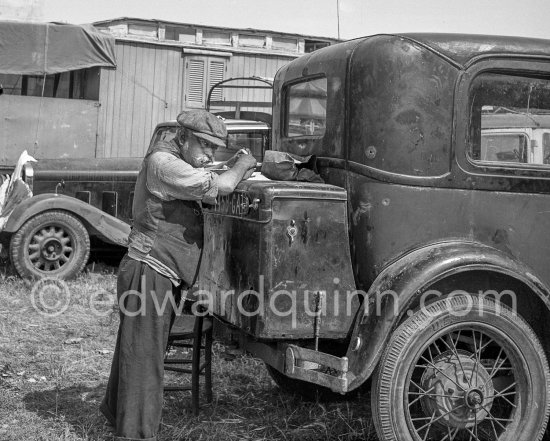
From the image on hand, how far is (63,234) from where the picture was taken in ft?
27.0

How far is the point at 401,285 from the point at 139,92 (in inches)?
425

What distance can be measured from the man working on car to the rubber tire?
106cm

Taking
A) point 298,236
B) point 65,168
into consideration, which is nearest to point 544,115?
point 298,236

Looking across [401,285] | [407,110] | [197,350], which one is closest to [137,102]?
[197,350]

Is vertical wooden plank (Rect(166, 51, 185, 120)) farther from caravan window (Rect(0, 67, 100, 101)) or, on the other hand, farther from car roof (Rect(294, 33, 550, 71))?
car roof (Rect(294, 33, 550, 71))

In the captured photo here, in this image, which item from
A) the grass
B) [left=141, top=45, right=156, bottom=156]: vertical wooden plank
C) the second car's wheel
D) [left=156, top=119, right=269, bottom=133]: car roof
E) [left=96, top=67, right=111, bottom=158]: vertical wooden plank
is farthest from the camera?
[left=141, top=45, right=156, bottom=156]: vertical wooden plank

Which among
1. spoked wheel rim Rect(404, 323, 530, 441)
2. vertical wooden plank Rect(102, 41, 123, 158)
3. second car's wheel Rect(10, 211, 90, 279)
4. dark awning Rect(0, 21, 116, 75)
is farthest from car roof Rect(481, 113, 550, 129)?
vertical wooden plank Rect(102, 41, 123, 158)

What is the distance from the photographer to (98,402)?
4.63 m

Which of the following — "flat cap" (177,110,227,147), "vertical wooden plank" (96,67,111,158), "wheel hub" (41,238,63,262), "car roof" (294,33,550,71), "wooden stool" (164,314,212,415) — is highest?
"vertical wooden plank" (96,67,111,158)

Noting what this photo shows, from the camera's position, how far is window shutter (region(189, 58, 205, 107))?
45.1 feet

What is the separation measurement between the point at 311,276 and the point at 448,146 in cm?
89

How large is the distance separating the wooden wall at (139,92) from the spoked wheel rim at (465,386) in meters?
10.2

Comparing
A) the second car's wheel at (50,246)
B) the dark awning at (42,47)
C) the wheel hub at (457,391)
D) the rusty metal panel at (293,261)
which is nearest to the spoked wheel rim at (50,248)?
the second car's wheel at (50,246)

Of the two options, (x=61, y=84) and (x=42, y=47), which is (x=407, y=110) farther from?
(x=61, y=84)
